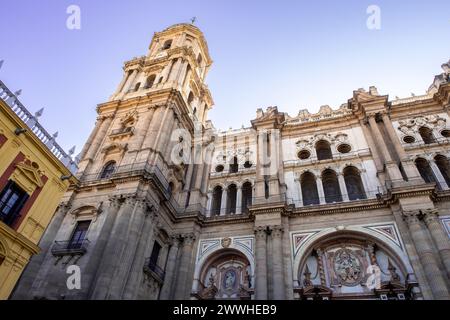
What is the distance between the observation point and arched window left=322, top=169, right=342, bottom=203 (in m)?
22.0

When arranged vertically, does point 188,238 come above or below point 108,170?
below

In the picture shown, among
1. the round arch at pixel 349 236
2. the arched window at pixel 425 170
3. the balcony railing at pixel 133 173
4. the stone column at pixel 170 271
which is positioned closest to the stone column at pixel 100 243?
the balcony railing at pixel 133 173

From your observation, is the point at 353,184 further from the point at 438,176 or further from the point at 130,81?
the point at 130,81

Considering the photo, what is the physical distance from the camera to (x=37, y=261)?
1775 centimetres

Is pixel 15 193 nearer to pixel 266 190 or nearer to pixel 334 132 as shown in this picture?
pixel 266 190

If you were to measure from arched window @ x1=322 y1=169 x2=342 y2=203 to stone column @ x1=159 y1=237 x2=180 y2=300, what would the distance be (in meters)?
10.7

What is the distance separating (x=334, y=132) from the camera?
26.0 metres

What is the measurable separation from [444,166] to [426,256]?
8.35 m

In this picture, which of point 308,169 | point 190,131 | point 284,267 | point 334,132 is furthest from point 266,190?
point 190,131

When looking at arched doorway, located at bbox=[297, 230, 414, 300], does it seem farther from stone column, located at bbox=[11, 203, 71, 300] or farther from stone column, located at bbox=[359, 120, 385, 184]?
stone column, located at bbox=[11, 203, 71, 300]

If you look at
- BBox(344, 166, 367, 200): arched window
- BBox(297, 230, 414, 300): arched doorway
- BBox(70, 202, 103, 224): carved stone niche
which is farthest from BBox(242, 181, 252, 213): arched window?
BBox(70, 202, 103, 224): carved stone niche

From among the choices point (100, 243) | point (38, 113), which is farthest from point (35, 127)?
point (100, 243)

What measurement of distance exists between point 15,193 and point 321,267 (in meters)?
16.2
